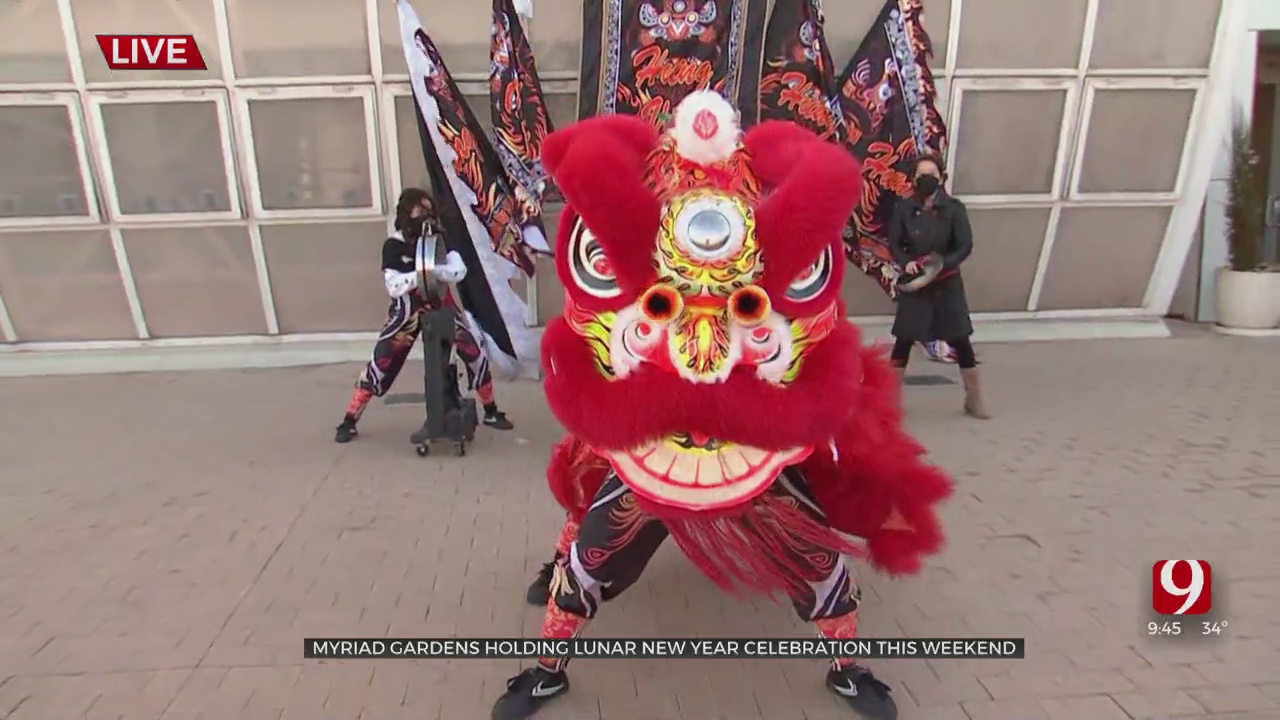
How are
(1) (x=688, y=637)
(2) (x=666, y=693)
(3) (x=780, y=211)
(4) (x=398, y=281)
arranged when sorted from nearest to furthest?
1. (3) (x=780, y=211)
2. (2) (x=666, y=693)
3. (1) (x=688, y=637)
4. (4) (x=398, y=281)

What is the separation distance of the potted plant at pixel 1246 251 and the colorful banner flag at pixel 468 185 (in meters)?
6.58

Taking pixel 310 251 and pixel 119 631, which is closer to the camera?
pixel 119 631

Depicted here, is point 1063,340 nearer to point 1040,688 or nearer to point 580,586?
point 1040,688

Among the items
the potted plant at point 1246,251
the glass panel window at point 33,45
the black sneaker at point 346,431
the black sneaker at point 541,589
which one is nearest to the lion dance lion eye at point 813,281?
the black sneaker at point 541,589

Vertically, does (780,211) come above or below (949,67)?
below

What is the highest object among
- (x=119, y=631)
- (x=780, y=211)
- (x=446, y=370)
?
(x=780, y=211)

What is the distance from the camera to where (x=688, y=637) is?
2.96 metres

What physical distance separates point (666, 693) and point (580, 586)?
55cm

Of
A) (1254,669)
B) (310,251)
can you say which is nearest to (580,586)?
(1254,669)

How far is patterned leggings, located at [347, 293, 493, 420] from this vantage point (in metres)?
4.93

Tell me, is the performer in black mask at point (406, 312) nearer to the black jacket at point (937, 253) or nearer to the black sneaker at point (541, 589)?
the black sneaker at point (541, 589)

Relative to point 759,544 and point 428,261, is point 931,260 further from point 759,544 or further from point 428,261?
point 759,544

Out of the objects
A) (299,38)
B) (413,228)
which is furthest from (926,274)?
(299,38)

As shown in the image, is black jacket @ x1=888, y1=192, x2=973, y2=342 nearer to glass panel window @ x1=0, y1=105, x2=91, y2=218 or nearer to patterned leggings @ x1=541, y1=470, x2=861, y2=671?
patterned leggings @ x1=541, y1=470, x2=861, y2=671
